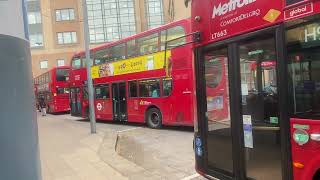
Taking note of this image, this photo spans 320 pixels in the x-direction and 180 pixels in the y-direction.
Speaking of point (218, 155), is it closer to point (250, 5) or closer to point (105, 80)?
point (250, 5)

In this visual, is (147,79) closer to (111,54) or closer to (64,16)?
(111,54)

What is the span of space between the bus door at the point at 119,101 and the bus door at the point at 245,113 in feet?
44.1

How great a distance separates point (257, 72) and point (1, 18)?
3.03 m

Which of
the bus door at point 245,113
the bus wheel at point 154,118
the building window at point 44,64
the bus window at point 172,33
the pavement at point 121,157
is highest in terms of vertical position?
the building window at point 44,64

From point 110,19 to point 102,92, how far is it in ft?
154

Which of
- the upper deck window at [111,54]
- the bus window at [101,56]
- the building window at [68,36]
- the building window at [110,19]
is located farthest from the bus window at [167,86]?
the building window at [68,36]

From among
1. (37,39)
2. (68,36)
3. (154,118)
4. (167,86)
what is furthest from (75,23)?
(167,86)

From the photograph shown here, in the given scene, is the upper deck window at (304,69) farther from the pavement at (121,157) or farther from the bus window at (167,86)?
the bus window at (167,86)

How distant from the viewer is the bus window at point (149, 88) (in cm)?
1692

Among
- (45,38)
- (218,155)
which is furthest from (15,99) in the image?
(45,38)

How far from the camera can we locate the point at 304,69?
4164 millimetres

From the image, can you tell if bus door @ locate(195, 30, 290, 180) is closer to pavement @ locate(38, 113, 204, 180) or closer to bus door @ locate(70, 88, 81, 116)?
pavement @ locate(38, 113, 204, 180)

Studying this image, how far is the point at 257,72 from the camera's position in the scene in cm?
493

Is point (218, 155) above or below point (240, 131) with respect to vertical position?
below
